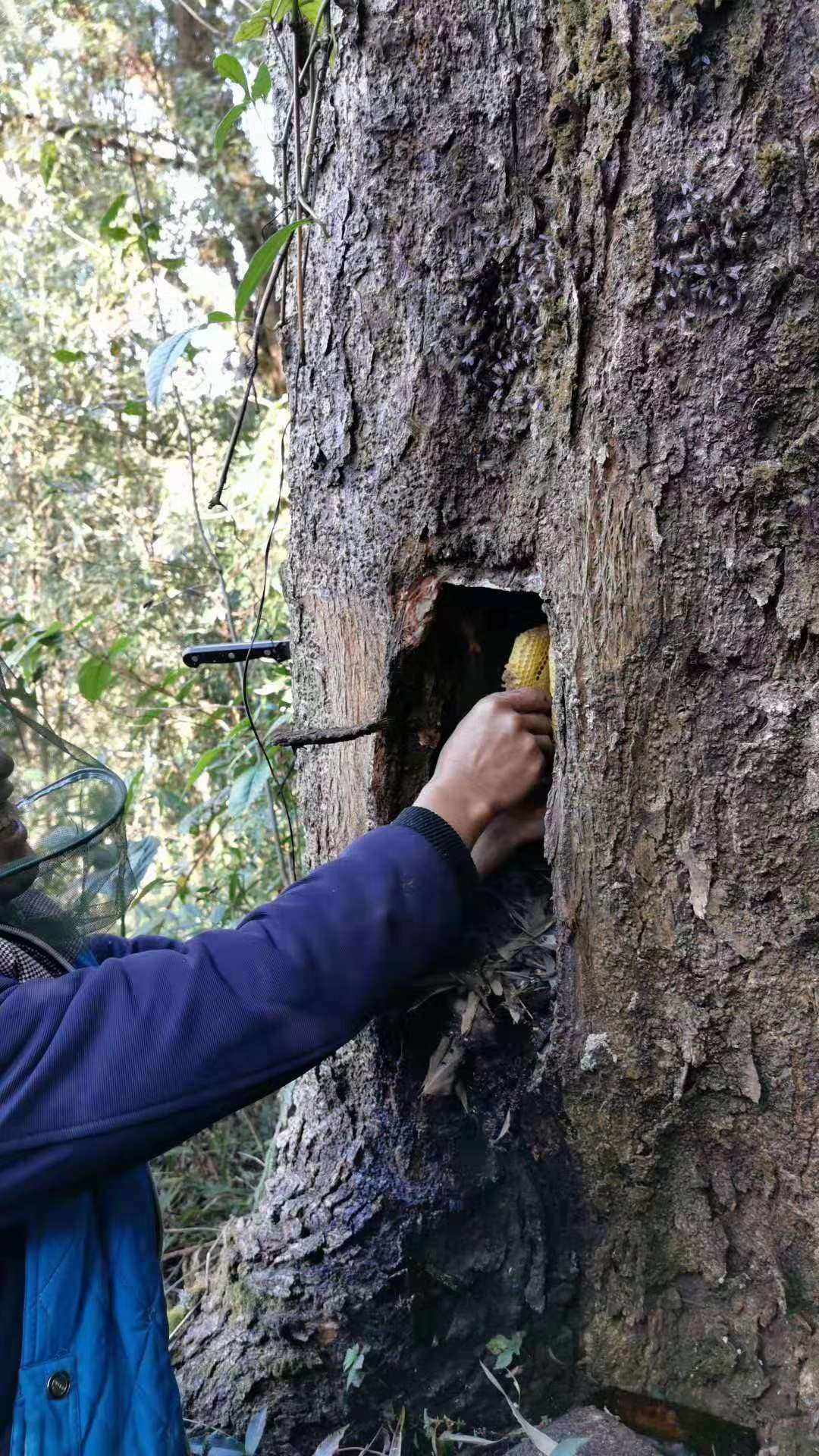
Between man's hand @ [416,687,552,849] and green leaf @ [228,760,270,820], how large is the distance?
130 cm

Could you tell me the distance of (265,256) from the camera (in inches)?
56.4

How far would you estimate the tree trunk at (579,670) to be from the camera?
104 centimetres

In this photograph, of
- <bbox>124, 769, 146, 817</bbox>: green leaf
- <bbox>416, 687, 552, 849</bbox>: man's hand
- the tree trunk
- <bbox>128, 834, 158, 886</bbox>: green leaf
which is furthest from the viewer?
<bbox>128, 834, 158, 886</bbox>: green leaf

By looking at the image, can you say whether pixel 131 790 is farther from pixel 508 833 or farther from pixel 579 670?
pixel 579 670

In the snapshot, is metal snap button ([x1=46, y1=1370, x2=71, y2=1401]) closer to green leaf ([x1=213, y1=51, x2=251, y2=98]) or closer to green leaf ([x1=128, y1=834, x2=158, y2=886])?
green leaf ([x1=128, y1=834, x2=158, y2=886])

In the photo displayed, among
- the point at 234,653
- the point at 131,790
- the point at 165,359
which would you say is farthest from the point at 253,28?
the point at 131,790

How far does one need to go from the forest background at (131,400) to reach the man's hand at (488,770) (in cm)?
252

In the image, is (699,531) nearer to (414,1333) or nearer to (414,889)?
(414,889)

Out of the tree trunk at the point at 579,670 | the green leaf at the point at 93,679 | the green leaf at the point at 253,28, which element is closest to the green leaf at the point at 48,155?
the green leaf at the point at 93,679

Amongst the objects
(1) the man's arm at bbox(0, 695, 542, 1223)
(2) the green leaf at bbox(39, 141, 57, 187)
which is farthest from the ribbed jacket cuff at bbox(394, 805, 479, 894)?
(2) the green leaf at bbox(39, 141, 57, 187)

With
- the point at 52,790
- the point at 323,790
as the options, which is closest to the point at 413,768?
the point at 323,790

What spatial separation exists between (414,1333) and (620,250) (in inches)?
58.5

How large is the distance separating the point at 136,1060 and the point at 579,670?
26.4 inches

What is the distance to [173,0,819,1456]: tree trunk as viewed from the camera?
1.04m
